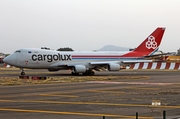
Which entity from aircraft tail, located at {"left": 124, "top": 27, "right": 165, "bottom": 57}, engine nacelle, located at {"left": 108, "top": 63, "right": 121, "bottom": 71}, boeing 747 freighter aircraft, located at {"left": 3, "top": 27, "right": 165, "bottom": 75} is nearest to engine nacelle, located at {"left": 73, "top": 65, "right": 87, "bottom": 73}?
boeing 747 freighter aircraft, located at {"left": 3, "top": 27, "right": 165, "bottom": 75}

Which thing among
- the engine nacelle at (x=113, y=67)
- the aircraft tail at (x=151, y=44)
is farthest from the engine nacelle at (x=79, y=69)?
the aircraft tail at (x=151, y=44)

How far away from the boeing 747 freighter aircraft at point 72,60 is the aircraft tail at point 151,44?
944 mm

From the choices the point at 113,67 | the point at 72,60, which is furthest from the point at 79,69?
the point at 113,67

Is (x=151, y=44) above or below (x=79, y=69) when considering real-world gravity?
above

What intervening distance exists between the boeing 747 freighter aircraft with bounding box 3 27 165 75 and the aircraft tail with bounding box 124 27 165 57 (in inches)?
37.2

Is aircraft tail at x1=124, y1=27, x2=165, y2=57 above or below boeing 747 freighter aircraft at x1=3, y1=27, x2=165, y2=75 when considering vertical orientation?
above

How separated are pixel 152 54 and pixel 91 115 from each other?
123 feet

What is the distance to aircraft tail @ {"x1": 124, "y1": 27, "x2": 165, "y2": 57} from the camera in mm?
48875

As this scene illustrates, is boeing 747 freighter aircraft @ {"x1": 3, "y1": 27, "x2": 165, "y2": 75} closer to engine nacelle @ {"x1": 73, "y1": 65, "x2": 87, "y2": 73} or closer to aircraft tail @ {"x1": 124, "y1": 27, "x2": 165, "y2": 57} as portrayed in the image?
engine nacelle @ {"x1": 73, "y1": 65, "x2": 87, "y2": 73}

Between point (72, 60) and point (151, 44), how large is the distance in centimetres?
1204

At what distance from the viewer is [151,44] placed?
162 ft

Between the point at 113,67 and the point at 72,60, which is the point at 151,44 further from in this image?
the point at 72,60

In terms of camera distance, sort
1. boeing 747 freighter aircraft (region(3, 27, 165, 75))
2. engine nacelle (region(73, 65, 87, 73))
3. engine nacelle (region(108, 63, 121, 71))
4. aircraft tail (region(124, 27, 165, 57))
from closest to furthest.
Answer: engine nacelle (region(73, 65, 87, 73)), boeing 747 freighter aircraft (region(3, 27, 165, 75)), engine nacelle (region(108, 63, 121, 71)), aircraft tail (region(124, 27, 165, 57))

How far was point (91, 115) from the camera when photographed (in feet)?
41.6
